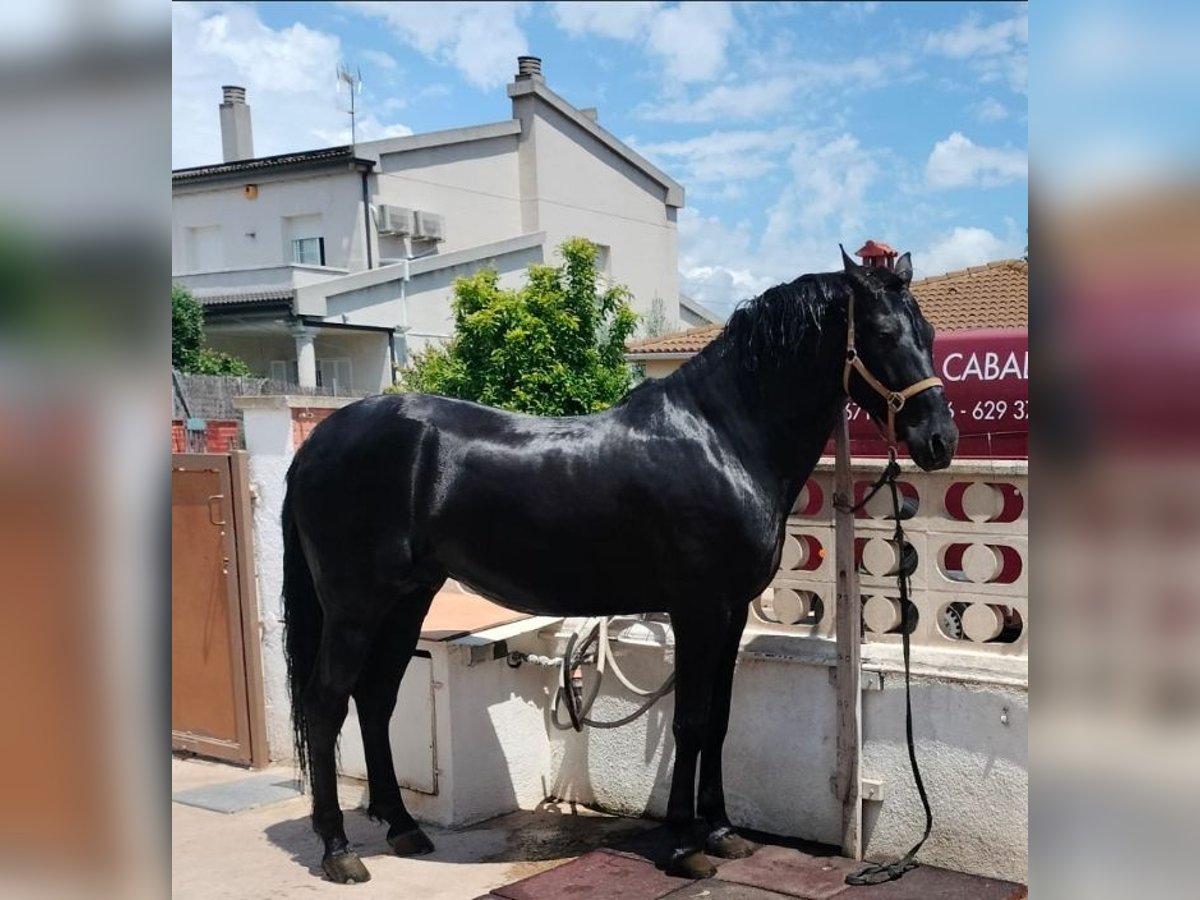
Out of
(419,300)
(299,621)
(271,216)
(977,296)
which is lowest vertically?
(299,621)

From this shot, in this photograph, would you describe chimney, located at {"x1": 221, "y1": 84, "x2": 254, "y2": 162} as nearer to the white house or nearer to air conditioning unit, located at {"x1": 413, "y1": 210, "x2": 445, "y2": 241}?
the white house

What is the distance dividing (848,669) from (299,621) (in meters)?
2.11

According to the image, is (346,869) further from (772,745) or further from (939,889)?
(939,889)

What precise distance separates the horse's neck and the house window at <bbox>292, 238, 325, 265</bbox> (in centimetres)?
1882

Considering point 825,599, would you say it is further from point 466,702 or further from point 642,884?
point 466,702

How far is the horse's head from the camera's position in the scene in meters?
3.23

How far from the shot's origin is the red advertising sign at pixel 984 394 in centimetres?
766

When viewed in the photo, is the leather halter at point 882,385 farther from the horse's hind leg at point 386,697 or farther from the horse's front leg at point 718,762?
the horse's hind leg at point 386,697

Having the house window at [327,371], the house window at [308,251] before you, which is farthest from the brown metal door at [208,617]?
the house window at [308,251]

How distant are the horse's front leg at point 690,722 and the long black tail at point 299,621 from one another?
1.47 meters

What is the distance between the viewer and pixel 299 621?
410 cm

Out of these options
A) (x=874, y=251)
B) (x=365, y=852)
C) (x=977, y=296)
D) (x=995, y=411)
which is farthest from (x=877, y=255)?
(x=977, y=296)
